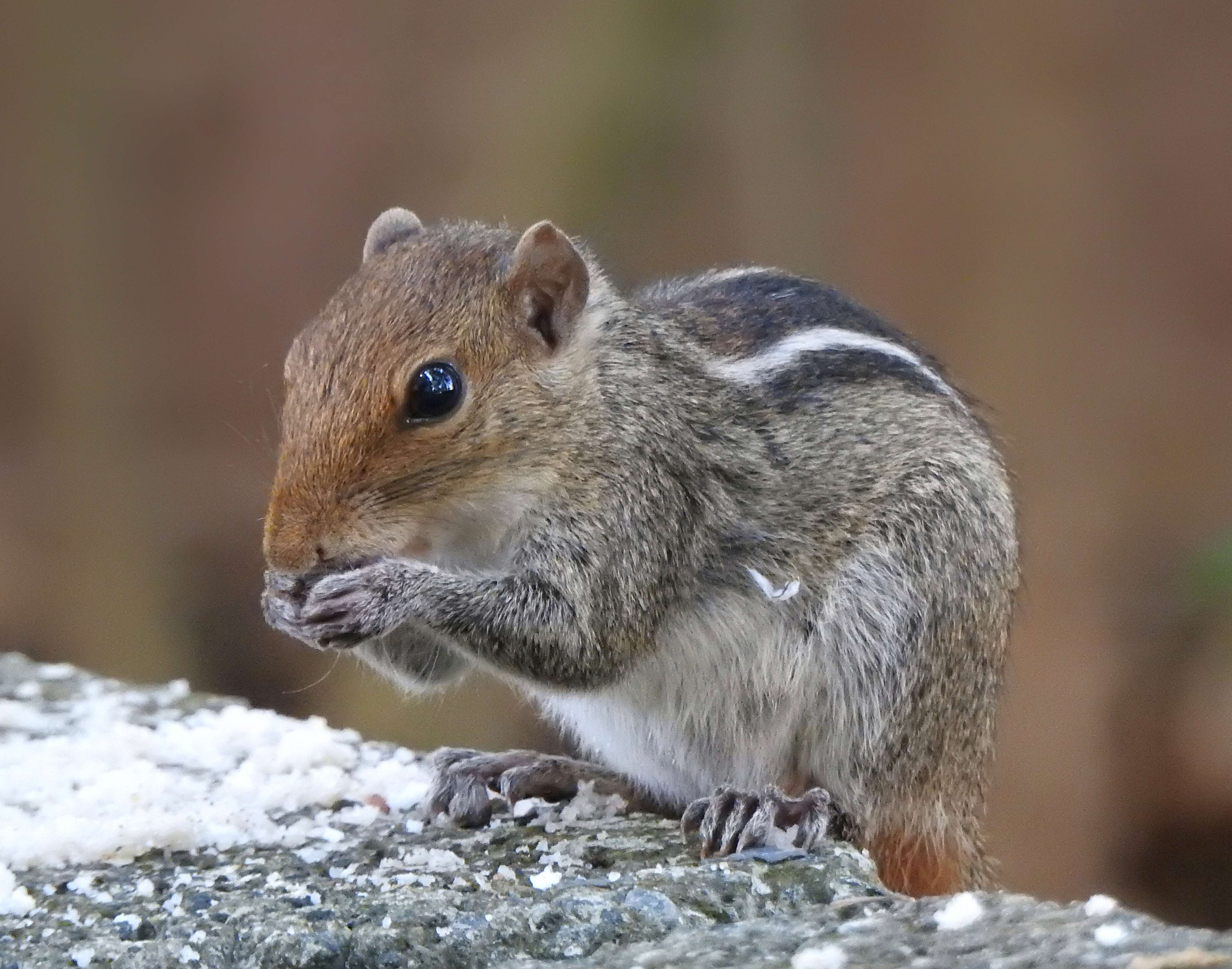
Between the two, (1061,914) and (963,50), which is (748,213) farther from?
(1061,914)

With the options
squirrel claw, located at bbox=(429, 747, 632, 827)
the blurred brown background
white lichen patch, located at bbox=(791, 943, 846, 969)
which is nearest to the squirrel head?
squirrel claw, located at bbox=(429, 747, 632, 827)

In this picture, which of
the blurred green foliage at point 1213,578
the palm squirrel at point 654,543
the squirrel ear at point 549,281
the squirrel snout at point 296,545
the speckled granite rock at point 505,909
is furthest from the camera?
the blurred green foliage at point 1213,578

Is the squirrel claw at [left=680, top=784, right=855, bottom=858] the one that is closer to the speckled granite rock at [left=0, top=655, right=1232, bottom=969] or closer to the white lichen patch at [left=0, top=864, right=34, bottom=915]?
the speckled granite rock at [left=0, top=655, right=1232, bottom=969]

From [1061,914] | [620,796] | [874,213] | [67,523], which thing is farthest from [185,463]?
[1061,914]

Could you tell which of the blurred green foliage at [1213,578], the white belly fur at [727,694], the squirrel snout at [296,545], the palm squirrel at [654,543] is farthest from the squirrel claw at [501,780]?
A: the blurred green foliage at [1213,578]

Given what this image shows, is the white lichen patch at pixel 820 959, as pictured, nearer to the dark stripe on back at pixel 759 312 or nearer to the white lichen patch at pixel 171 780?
the white lichen patch at pixel 171 780

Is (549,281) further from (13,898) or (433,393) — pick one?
(13,898)
